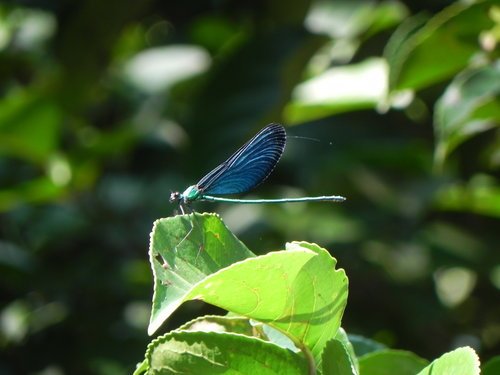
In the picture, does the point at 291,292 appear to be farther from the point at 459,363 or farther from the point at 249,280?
the point at 459,363

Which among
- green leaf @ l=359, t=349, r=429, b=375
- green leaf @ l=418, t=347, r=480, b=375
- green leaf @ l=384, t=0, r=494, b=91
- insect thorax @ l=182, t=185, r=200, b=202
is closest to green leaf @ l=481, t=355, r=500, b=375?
green leaf @ l=359, t=349, r=429, b=375

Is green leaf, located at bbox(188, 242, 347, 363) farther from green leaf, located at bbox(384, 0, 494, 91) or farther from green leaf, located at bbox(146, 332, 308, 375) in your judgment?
green leaf, located at bbox(384, 0, 494, 91)

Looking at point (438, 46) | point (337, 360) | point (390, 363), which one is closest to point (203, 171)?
point (438, 46)

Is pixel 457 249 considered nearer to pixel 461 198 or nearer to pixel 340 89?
pixel 461 198

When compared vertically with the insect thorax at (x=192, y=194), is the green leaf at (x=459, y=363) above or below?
above

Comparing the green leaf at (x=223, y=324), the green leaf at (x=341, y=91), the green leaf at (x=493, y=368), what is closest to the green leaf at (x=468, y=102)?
the green leaf at (x=341, y=91)

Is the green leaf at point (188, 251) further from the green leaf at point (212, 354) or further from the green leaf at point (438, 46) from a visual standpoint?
the green leaf at point (438, 46)

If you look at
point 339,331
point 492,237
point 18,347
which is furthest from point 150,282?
point 339,331
